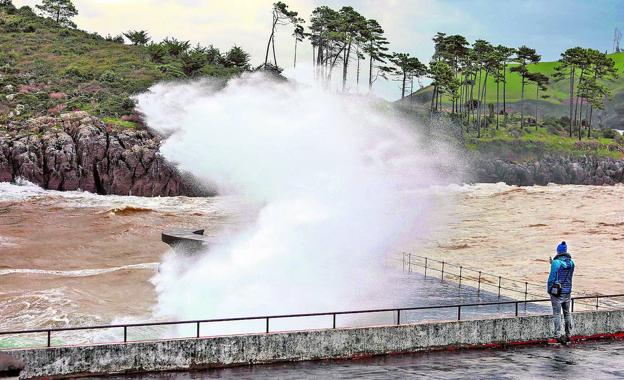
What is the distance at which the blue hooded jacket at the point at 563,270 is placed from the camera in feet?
39.7

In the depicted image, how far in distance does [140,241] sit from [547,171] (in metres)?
69.0

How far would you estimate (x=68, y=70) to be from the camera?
285ft

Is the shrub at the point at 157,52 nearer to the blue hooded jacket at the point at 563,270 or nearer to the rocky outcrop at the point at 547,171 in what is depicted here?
the rocky outcrop at the point at 547,171

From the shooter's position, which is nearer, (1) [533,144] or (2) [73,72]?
(2) [73,72]

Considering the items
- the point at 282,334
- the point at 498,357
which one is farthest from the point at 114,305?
the point at 498,357

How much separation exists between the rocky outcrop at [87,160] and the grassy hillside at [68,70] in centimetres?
537

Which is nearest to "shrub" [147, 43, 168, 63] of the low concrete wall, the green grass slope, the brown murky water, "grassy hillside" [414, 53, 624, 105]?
the brown murky water

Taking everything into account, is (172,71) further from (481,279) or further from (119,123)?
(481,279)

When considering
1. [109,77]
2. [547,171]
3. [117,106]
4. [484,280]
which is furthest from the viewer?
[547,171]

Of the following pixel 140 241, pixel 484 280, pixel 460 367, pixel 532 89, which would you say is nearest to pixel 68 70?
pixel 140 241

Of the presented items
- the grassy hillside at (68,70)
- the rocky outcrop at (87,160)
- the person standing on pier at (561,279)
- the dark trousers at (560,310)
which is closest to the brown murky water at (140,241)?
the rocky outcrop at (87,160)

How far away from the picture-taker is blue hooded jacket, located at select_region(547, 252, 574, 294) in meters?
12.1

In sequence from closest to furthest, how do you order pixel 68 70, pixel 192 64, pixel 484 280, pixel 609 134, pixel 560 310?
1. pixel 560 310
2. pixel 484 280
3. pixel 68 70
4. pixel 192 64
5. pixel 609 134

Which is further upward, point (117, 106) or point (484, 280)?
point (117, 106)
